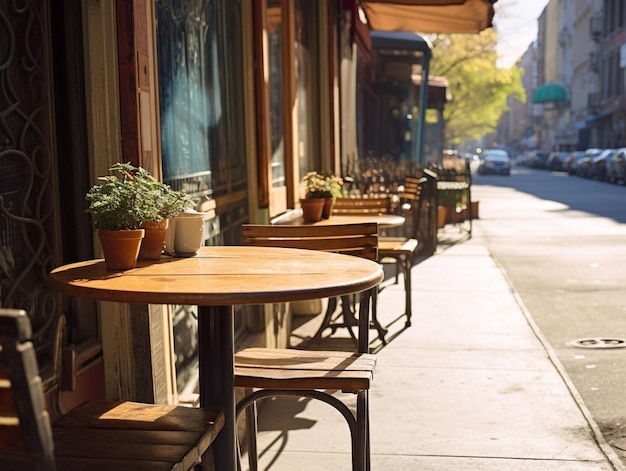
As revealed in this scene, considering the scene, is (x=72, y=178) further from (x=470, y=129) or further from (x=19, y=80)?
(x=470, y=129)

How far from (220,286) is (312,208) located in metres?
4.03

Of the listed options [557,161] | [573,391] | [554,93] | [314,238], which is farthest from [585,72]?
[314,238]

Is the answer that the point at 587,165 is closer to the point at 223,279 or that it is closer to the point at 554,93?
the point at 223,279

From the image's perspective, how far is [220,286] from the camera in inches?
107

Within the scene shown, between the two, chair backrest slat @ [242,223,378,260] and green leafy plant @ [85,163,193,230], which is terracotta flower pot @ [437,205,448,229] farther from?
green leafy plant @ [85,163,193,230]


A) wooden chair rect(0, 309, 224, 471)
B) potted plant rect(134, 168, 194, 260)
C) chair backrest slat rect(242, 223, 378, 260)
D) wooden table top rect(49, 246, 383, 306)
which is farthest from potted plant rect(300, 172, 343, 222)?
wooden chair rect(0, 309, 224, 471)

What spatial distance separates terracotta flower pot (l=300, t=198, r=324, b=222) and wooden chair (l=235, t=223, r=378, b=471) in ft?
8.00

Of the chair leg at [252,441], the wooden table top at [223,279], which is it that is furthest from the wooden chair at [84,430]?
the chair leg at [252,441]

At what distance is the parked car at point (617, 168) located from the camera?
3212 cm

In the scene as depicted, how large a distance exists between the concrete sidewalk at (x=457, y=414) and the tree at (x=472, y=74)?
105ft

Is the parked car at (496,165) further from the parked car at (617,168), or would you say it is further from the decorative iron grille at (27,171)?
the decorative iron grille at (27,171)

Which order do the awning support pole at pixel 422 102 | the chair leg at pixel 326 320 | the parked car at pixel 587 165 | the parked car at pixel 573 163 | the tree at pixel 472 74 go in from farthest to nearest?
1. the parked car at pixel 573 163
2. the tree at pixel 472 74
3. the parked car at pixel 587 165
4. the awning support pole at pixel 422 102
5. the chair leg at pixel 326 320

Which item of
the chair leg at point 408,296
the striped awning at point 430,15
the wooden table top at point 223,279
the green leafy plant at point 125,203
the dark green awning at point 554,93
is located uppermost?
the dark green awning at point 554,93

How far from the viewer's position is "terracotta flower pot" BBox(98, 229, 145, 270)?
3055mm
